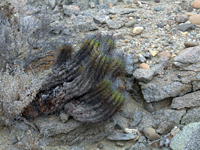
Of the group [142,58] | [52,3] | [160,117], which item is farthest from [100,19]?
[160,117]

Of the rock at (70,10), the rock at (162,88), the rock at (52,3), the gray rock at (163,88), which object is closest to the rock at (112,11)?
the rock at (70,10)

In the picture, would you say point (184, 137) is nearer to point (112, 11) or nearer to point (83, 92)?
point (83, 92)

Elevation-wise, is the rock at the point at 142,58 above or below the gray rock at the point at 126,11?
below

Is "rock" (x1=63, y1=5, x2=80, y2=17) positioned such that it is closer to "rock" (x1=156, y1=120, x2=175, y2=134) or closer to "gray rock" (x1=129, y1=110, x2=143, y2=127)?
"gray rock" (x1=129, y1=110, x2=143, y2=127)

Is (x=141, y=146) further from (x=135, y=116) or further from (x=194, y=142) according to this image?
(x=194, y=142)

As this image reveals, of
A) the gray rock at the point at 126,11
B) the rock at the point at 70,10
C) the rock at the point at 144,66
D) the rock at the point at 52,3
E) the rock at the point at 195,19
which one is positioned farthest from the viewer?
the rock at the point at 52,3

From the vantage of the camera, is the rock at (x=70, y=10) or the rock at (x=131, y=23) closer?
the rock at (x=131, y=23)

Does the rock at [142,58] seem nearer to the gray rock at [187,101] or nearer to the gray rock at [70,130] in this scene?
the gray rock at [187,101]

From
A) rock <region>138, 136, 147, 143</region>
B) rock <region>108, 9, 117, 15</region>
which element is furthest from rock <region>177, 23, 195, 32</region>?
rock <region>138, 136, 147, 143</region>
